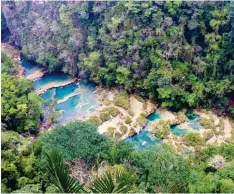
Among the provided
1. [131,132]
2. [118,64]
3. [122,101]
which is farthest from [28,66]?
[131,132]

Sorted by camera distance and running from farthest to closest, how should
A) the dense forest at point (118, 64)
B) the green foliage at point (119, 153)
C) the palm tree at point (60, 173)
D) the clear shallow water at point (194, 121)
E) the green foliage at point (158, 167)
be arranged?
the clear shallow water at point (194, 121) → the dense forest at point (118, 64) → the green foliage at point (119, 153) → the green foliage at point (158, 167) → the palm tree at point (60, 173)

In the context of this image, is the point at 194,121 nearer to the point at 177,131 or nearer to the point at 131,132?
the point at 177,131

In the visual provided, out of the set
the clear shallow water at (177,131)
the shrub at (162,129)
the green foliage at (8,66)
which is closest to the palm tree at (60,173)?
the shrub at (162,129)

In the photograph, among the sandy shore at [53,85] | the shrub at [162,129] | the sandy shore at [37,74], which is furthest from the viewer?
the sandy shore at [37,74]

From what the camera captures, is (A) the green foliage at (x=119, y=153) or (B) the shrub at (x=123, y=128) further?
(B) the shrub at (x=123, y=128)

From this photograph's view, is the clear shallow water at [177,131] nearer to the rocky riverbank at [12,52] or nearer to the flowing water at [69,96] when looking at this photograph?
the flowing water at [69,96]

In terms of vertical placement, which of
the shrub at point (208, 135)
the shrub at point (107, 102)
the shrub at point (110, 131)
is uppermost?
the shrub at point (107, 102)

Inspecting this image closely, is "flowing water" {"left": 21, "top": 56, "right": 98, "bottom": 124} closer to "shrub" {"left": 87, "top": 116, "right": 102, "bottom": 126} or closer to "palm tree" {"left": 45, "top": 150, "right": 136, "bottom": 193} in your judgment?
"shrub" {"left": 87, "top": 116, "right": 102, "bottom": 126}

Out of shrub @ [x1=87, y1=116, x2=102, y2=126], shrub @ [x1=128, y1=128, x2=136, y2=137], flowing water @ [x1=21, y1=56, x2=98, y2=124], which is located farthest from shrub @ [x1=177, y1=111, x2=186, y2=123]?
flowing water @ [x1=21, y1=56, x2=98, y2=124]
